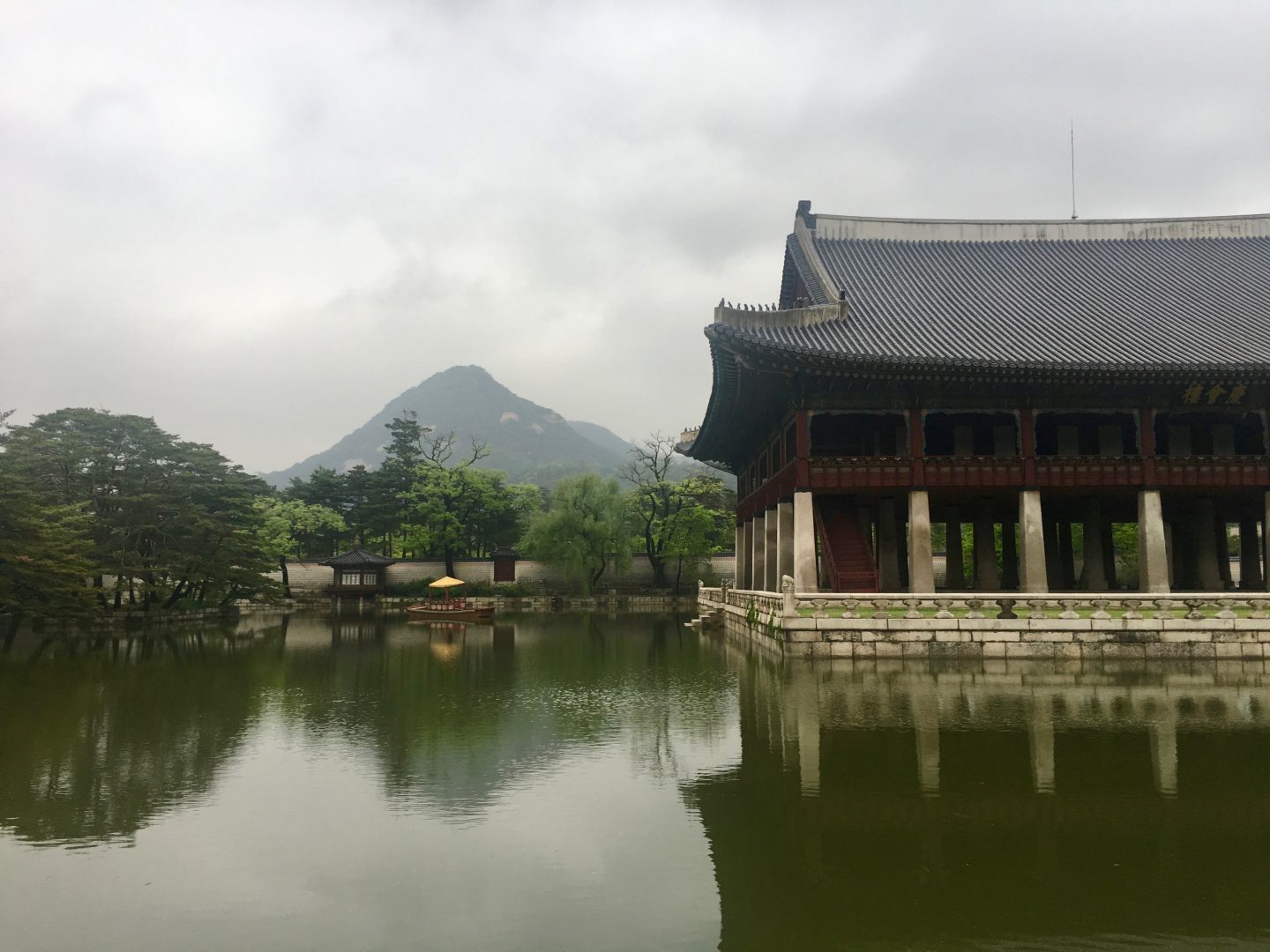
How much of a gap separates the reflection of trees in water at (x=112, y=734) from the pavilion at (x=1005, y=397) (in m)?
17.0

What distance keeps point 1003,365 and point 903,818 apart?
2060 centimetres

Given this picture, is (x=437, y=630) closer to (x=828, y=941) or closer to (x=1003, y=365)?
(x=1003, y=365)

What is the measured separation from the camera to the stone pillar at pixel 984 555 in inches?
1368

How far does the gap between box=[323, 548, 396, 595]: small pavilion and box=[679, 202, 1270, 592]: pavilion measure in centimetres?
3875

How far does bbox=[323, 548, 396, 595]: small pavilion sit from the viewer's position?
6912 centimetres

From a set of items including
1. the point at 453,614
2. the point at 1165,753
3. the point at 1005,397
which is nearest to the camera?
the point at 1165,753

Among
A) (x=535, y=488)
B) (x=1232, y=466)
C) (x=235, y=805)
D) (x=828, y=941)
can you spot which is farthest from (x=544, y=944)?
(x=535, y=488)

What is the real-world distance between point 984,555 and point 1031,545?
8.47 metres

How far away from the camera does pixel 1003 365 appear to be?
26656 mm

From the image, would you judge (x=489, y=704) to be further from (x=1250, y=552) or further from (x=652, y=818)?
(x=1250, y=552)

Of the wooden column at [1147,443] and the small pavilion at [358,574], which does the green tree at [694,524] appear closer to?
the small pavilion at [358,574]

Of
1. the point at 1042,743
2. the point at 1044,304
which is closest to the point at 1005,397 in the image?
the point at 1044,304

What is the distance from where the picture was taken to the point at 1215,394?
27953mm

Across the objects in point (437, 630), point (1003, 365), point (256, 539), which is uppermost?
point (1003, 365)
